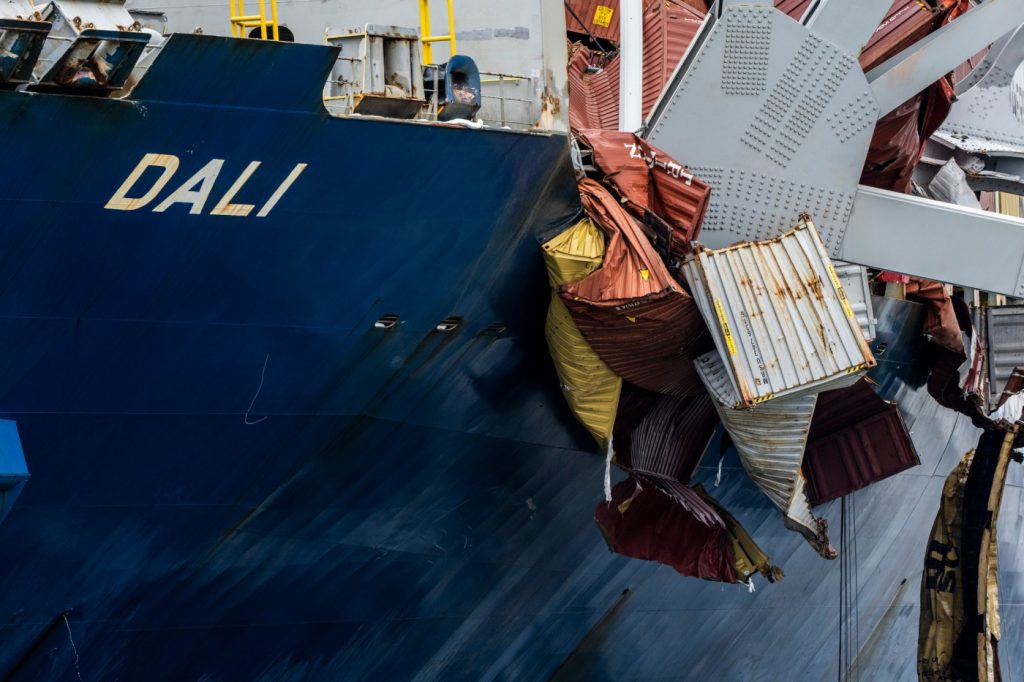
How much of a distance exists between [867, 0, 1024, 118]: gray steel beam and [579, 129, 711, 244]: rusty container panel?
75.5 inches

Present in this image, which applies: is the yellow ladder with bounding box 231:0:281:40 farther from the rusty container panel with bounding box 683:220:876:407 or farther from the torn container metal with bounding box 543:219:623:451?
the rusty container panel with bounding box 683:220:876:407

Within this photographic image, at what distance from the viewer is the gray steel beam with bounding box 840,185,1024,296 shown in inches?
473

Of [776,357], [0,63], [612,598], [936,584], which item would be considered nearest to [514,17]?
[776,357]

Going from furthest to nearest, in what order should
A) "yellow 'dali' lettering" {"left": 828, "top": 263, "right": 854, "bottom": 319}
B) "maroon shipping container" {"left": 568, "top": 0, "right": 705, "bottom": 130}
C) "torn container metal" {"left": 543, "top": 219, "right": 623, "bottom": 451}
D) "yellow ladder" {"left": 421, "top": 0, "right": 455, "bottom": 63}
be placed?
"maroon shipping container" {"left": 568, "top": 0, "right": 705, "bottom": 130}, "yellow ladder" {"left": 421, "top": 0, "right": 455, "bottom": 63}, "torn container metal" {"left": 543, "top": 219, "right": 623, "bottom": 451}, "yellow 'dali' lettering" {"left": 828, "top": 263, "right": 854, "bottom": 319}

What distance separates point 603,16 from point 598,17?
0.18 ft

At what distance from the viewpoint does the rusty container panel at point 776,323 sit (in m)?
10.7

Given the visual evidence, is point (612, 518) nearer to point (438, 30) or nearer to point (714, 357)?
point (714, 357)

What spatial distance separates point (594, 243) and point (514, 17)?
88.1 inches

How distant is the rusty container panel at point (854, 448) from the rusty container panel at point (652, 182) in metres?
3.31

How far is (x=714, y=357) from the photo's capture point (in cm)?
1130

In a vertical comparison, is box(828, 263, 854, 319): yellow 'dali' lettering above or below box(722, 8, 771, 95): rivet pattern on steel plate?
below

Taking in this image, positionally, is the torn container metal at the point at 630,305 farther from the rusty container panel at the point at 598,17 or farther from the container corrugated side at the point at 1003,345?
A: the container corrugated side at the point at 1003,345

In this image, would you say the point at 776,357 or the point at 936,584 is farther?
the point at 936,584

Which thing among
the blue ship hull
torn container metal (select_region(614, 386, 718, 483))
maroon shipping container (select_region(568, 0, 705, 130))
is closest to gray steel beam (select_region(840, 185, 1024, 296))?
torn container metal (select_region(614, 386, 718, 483))
